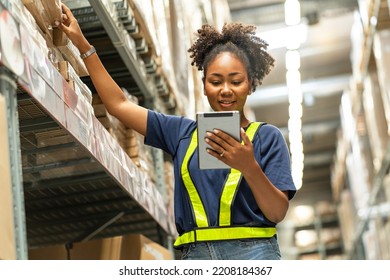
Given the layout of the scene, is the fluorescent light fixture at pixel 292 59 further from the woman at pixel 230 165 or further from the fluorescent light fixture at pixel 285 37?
the woman at pixel 230 165

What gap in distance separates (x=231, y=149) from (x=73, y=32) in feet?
3.23

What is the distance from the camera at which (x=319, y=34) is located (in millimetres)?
13953

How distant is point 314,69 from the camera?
1534 cm

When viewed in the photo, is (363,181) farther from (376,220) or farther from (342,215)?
(342,215)

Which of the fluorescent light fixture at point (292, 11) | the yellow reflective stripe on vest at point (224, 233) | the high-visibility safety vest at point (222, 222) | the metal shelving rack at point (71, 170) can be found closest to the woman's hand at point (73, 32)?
the metal shelving rack at point (71, 170)

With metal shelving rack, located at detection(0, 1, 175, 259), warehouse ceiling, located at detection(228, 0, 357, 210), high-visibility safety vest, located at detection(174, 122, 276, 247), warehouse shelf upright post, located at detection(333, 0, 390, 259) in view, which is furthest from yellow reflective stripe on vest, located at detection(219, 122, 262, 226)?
warehouse ceiling, located at detection(228, 0, 357, 210)

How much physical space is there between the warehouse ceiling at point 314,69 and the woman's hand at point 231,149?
390 inches

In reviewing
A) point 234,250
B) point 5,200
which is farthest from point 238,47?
point 5,200

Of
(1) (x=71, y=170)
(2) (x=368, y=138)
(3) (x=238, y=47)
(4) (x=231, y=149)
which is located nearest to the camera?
(4) (x=231, y=149)

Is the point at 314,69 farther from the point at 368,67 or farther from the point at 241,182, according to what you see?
the point at 241,182

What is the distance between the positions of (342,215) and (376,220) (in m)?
6.03

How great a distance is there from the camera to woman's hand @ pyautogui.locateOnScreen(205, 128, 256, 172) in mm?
2844
